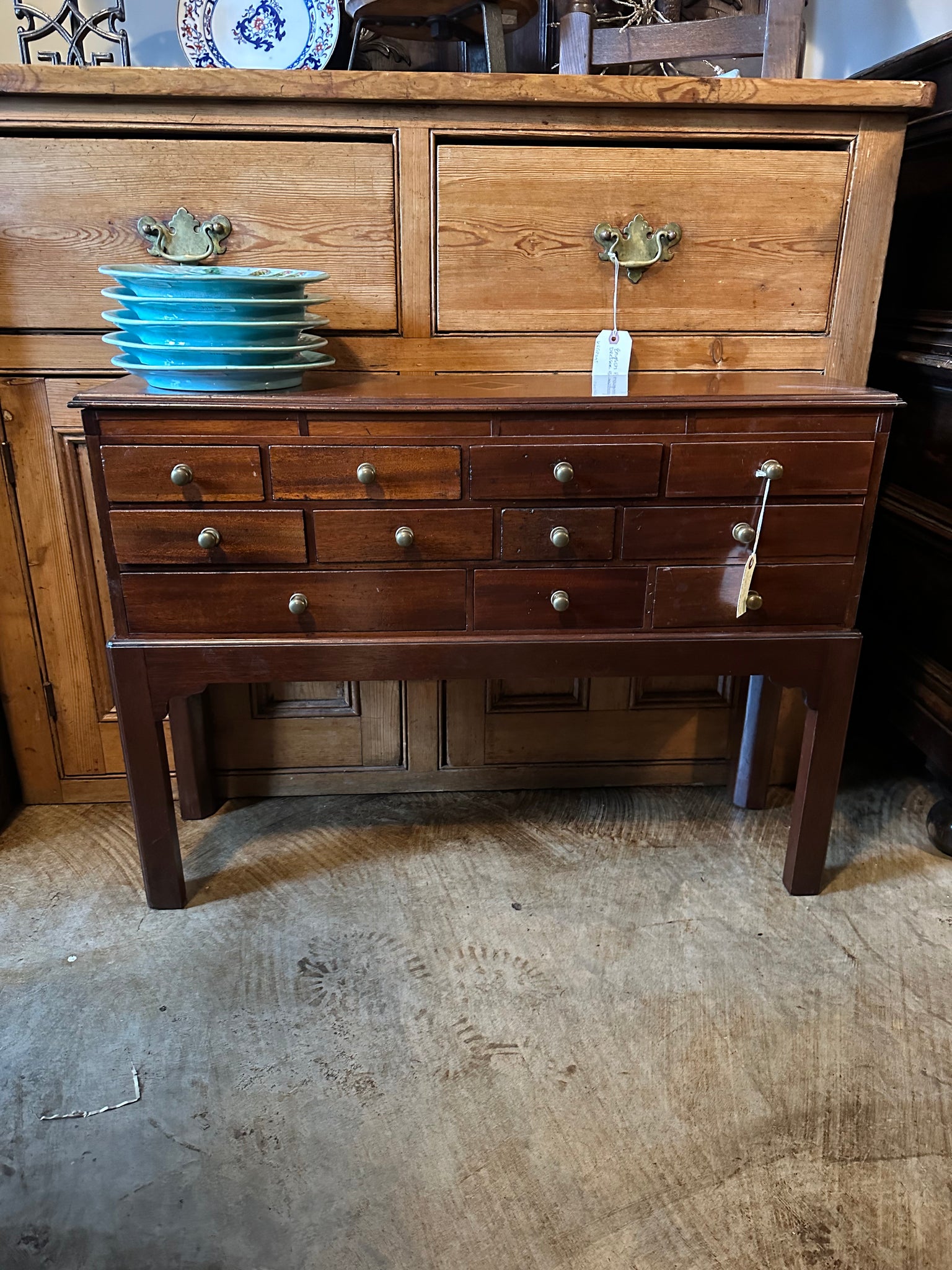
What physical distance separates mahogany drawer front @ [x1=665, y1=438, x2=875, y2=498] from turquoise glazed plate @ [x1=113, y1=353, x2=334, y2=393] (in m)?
0.57

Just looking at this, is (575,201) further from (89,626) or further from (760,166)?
(89,626)

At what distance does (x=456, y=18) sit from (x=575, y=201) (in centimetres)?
41

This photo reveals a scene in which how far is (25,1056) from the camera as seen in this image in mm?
1221

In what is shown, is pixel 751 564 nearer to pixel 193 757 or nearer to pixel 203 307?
pixel 203 307

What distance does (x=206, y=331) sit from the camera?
1232mm

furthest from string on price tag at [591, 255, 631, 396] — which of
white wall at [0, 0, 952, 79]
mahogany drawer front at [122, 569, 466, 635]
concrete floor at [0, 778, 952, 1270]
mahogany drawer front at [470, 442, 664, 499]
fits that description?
white wall at [0, 0, 952, 79]

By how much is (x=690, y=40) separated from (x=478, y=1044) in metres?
1.54

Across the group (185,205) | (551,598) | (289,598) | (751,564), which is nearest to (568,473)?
(551,598)

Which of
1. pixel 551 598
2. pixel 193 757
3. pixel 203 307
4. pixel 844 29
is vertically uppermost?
pixel 844 29

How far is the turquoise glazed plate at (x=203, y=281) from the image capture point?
1.20 meters

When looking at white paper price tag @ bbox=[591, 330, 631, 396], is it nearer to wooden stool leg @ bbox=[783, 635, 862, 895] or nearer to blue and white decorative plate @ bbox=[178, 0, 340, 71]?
wooden stool leg @ bbox=[783, 635, 862, 895]

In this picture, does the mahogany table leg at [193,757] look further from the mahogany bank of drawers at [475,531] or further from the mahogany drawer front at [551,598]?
the mahogany drawer front at [551,598]

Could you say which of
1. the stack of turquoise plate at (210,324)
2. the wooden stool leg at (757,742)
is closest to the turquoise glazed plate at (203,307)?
the stack of turquoise plate at (210,324)

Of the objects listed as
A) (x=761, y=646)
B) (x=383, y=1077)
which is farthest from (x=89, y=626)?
(x=761, y=646)
